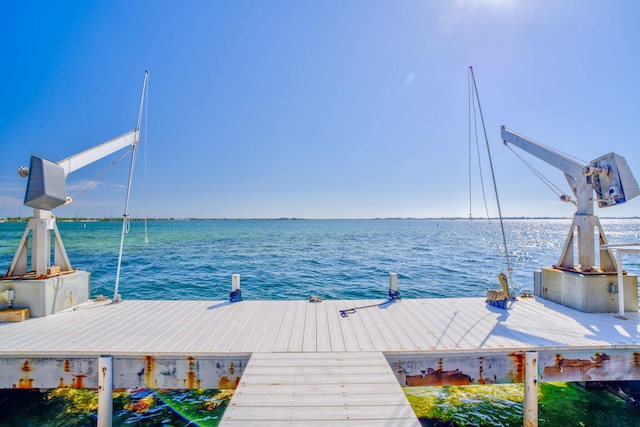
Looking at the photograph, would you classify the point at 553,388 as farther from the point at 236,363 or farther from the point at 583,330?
the point at 236,363

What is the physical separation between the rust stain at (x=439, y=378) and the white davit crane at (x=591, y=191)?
467 centimetres

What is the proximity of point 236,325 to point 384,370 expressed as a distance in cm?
313

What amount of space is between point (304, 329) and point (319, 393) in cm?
227

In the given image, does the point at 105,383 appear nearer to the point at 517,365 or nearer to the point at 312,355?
the point at 312,355

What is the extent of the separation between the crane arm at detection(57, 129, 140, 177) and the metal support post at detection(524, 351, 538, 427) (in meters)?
9.72

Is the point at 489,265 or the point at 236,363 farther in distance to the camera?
the point at 489,265

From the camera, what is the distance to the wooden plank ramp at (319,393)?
301cm

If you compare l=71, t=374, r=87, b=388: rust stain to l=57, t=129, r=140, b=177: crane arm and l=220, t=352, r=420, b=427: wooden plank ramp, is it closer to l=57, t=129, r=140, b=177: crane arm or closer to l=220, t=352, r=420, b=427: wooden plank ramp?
l=220, t=352, r=420, b=427: wooden plank ramp

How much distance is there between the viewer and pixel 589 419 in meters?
5.77

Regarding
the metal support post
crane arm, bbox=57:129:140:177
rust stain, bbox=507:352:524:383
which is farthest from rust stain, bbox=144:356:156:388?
the metal support post

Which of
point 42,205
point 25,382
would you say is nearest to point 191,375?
point 25,382

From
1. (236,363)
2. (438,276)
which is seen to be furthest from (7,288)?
(438,276)

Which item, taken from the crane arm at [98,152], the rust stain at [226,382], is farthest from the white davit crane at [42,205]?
the rust stain at [226,382]

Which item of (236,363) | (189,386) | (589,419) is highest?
(236,363)
